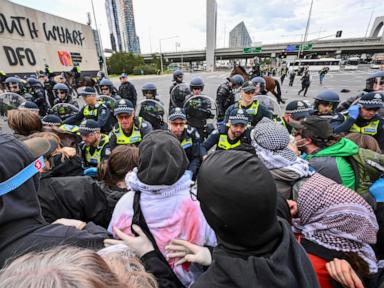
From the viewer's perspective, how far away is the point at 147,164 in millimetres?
1267

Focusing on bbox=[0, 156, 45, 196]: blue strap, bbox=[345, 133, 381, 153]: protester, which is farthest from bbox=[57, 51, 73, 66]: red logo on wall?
bbox=[345, 133, 381, 153]: protester

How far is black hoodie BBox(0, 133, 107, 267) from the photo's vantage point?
86 cm

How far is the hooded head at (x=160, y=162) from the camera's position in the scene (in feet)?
4.03

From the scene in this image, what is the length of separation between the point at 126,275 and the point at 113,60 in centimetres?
5522

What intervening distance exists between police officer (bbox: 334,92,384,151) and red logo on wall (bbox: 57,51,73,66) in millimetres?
27227

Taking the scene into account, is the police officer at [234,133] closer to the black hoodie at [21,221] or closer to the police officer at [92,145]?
the police officer at [92,145]

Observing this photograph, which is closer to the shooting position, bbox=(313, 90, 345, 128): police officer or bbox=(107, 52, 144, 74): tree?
bbox=(313, 90, 345, 128): police officer

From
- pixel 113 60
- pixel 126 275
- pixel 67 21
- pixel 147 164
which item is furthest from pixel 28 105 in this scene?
pixel 113 60

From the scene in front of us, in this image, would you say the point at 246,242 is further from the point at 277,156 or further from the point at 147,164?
the point at 277,156

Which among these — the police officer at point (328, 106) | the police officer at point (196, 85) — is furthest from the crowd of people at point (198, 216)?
the police officer at point (196, 85)

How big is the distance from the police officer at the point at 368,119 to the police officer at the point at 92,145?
12.8 feet

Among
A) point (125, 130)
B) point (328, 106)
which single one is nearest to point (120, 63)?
point (125, 130)

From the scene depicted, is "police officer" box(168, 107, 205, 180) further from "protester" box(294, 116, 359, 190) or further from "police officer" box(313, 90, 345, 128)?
"police officer" box(313, 90, 345, 128)

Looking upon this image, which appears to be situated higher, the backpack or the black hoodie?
the black hoodie
